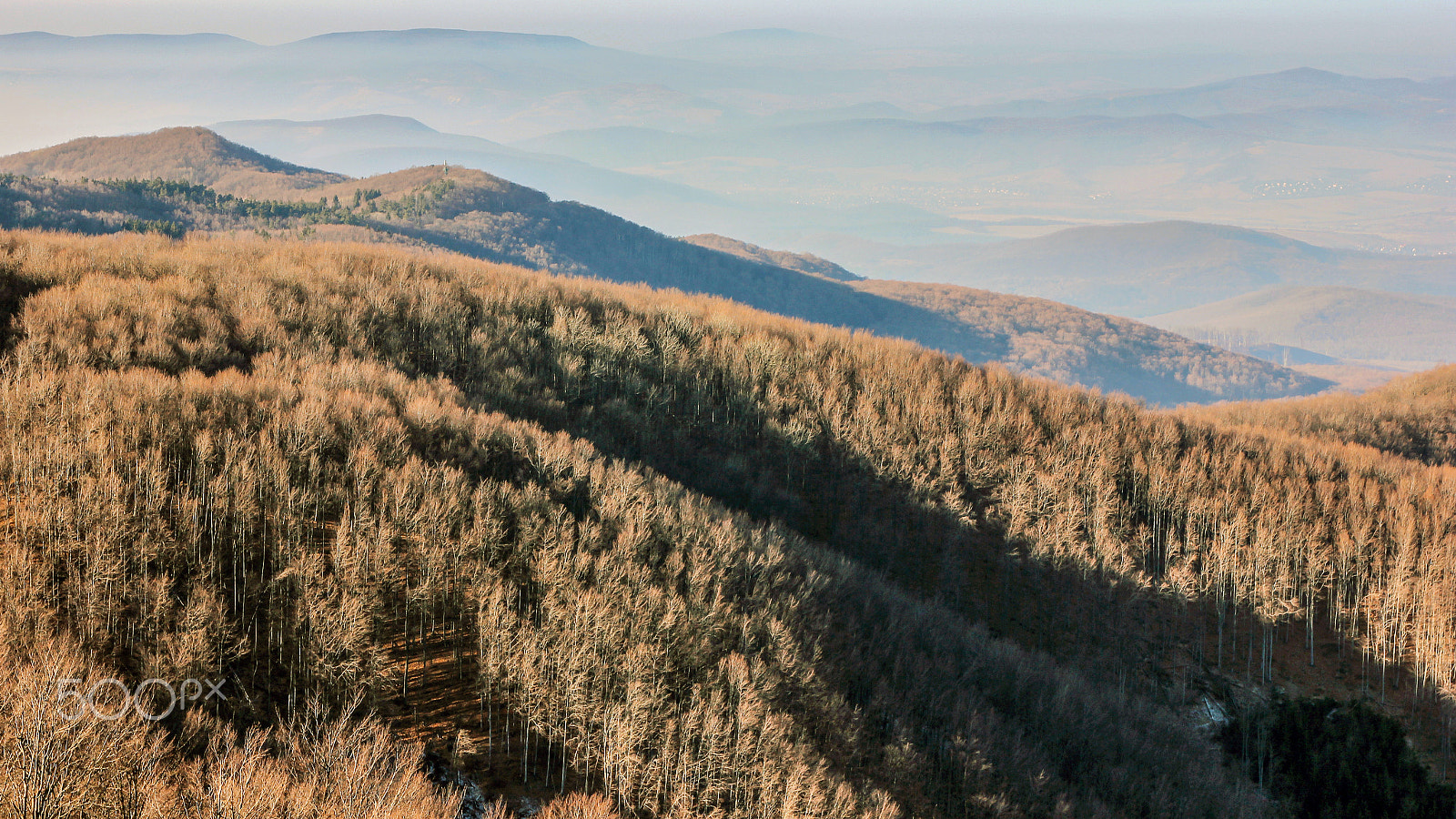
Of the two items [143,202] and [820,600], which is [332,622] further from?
[143,202]

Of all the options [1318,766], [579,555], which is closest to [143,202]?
[579,555]

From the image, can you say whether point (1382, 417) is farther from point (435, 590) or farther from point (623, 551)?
point (435, 590)

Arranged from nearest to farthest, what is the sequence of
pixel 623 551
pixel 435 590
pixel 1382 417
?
1. pixel 435 590
2. pixel 623 551
3. pixel 1382 417

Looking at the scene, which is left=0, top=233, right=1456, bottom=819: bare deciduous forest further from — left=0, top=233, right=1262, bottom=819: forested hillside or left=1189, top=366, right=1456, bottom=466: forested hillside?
left=1189, top=366, right=1456, bottom=466: forested hillside

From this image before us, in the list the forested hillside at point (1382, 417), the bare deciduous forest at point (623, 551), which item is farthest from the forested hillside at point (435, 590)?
the forested hillside at point (1382, 417)

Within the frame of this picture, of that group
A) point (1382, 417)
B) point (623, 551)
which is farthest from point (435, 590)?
point (1382, 417)

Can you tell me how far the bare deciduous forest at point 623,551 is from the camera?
1978 cm

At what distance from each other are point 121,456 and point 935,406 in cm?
4416

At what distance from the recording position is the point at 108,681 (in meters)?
15.8

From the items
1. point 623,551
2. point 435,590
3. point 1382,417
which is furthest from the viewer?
point 1382,417

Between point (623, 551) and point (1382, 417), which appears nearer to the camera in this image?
point (623, 551)

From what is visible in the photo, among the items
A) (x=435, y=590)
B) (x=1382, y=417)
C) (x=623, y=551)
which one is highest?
(x=1382, y=417)

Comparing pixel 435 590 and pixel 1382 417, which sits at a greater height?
pixel 1382 417

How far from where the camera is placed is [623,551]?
Result: 28.4 meters
